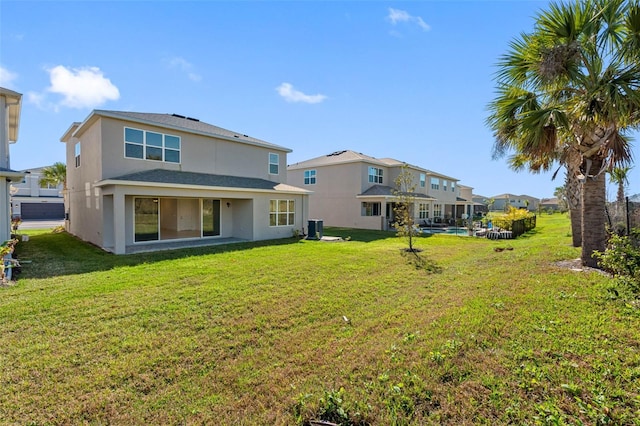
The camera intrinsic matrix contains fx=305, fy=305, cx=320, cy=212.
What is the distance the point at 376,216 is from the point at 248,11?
17.5 m

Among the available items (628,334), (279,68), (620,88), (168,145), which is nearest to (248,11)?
(279,68)

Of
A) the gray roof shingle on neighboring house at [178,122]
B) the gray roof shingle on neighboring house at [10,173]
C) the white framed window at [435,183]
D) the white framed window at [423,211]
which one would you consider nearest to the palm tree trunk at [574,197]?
the gray roof shingle on neighboring house at [178,122]

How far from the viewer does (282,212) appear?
18.4 meters

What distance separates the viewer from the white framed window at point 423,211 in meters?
30.2

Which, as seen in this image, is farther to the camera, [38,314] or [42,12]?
[42,12]

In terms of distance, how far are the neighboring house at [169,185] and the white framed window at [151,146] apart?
41mm

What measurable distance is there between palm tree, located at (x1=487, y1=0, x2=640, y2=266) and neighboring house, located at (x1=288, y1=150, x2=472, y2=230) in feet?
49.4

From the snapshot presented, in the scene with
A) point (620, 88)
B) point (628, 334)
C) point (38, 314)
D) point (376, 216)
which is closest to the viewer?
point (628, 334)

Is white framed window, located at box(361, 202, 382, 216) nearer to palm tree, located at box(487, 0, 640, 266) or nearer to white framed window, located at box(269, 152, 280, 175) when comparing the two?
white framed window, located at box(269, 152, 280, 175)

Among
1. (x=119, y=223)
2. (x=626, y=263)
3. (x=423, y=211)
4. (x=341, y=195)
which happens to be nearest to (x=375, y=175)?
(x=341, y=195)

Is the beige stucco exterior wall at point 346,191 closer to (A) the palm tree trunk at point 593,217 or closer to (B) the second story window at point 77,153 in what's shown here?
(A) the palm tree trunk at point 593,217

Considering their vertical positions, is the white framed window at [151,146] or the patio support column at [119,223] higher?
the white framed window at [151,146]

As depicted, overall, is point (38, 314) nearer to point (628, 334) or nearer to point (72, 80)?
point (628, 334)

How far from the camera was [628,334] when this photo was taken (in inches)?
163
